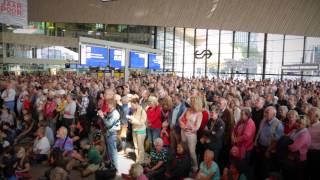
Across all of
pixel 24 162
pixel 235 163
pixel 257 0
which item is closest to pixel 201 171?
pixel 235 163

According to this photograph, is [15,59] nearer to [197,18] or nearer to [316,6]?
[197,18]

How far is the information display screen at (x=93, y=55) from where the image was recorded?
9.57 meters

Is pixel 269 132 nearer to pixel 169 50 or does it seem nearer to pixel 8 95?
pixel 8 95

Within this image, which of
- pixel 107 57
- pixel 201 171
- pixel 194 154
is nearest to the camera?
pixel 201 171

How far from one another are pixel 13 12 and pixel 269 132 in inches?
371

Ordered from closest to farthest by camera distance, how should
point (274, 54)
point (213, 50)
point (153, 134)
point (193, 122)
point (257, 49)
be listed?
1. point (193, 122)
2. point (153, 134)
3. point (274, 54)
4. point (257, 49)
5. point (213, 50)

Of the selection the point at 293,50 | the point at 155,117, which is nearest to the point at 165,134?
the point at 155,117

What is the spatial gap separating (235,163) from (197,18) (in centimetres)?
1322

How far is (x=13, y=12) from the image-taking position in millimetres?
10117

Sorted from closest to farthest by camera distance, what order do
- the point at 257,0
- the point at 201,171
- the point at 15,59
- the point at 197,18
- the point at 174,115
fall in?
the point at 201,171 → the point at 174,115 → the point at 257,0 → the point at 197,18 → the point at 15,59

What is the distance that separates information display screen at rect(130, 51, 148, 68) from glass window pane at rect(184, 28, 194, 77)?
53.9 feet

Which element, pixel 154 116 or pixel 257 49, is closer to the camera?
pixel 154 116

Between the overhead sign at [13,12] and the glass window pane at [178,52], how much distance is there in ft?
69.8

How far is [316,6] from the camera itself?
1585 cm
